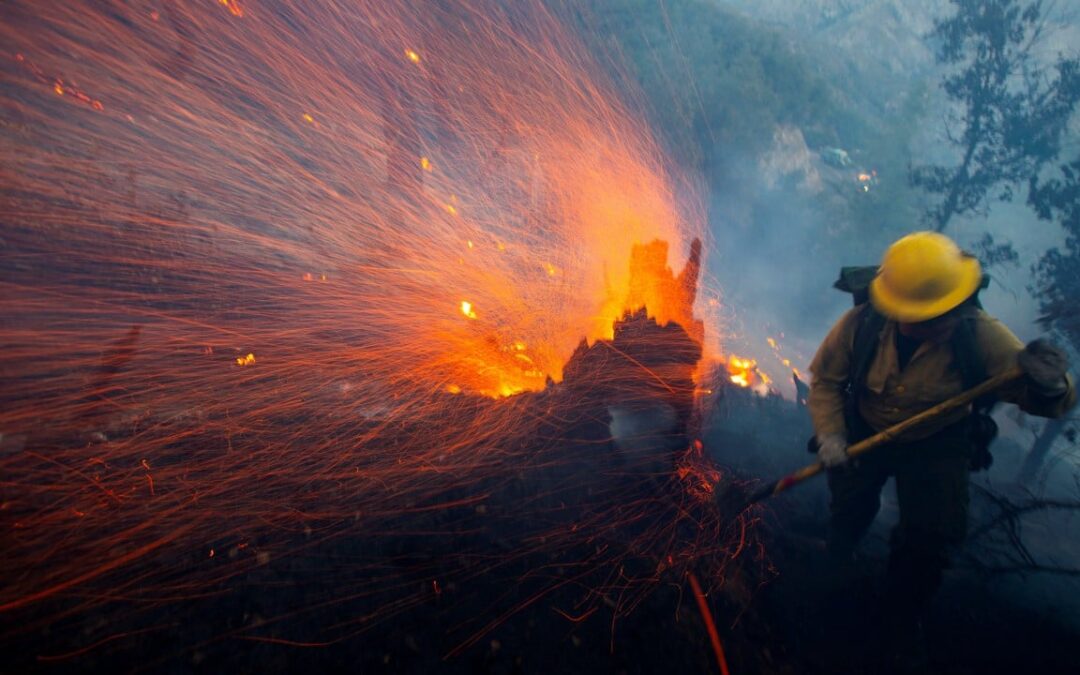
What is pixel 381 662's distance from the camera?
249 cm

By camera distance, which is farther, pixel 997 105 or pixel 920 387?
pixel 997 105

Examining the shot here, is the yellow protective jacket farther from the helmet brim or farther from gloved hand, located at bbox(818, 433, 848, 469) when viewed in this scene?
the helmet brim

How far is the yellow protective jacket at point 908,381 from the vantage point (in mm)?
2955

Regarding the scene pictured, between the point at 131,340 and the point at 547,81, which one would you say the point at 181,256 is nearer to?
the point at 131,340

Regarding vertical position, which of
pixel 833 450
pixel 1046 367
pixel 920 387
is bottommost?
pixel 833 450

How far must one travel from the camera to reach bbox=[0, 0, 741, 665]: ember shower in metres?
3.19

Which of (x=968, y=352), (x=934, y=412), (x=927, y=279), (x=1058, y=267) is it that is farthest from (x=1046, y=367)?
(x=1058, y=267)

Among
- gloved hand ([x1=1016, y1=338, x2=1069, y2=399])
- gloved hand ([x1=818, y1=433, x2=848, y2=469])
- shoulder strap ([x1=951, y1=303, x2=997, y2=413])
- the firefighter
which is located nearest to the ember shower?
gloved hand ([x1=818, y1=433, x2=848, y2=469])

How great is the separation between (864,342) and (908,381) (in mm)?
380

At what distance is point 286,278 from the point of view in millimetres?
7961

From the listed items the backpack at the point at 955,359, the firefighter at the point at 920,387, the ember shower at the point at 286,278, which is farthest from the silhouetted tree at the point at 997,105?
the firefighter at the point at 920,387

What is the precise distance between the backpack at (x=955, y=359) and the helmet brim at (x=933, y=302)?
0.28ft

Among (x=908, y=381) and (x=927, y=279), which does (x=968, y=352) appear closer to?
(x=908, y=381)

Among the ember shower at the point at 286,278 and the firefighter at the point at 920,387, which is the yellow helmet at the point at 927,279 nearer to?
the firefighter at the point at 920,387
